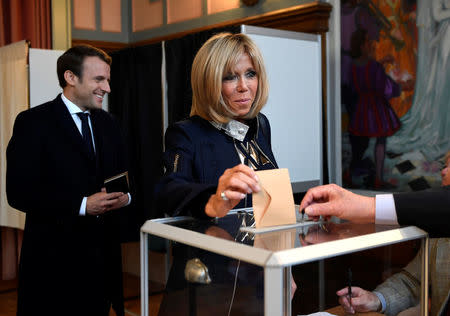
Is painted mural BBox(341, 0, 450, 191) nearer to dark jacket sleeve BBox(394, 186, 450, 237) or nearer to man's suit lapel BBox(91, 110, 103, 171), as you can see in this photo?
man's suit lapel BBox(91, 110, 103, 171)

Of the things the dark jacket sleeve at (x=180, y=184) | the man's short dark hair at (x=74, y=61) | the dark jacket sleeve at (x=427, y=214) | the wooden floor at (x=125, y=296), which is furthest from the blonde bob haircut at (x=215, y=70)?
the wooden floor at (x=125, y=296)

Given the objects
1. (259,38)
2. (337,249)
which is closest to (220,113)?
(337,249)

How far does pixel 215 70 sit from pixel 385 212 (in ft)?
2.37

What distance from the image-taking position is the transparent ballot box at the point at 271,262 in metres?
0.86

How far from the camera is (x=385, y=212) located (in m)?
1.08

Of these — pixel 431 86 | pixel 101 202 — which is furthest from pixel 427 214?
pixel 431 86

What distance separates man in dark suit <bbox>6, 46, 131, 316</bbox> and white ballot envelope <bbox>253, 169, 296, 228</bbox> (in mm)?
1704

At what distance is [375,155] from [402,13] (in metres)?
0.90

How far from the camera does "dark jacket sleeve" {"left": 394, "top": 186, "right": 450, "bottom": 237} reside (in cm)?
107

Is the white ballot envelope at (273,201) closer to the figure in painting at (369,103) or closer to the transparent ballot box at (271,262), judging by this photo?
the transparent ballot box at (271,262)

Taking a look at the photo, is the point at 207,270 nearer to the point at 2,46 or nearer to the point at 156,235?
the point at 156,235

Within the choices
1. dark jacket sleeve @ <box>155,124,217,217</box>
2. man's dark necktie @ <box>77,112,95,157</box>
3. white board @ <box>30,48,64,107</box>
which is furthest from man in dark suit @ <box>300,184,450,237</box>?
white board @ <box>30,48,64,107</box>

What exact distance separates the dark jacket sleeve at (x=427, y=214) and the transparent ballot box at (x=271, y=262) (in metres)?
0.02

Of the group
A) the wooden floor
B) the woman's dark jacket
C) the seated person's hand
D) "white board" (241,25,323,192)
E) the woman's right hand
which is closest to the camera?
the woman's right hand
